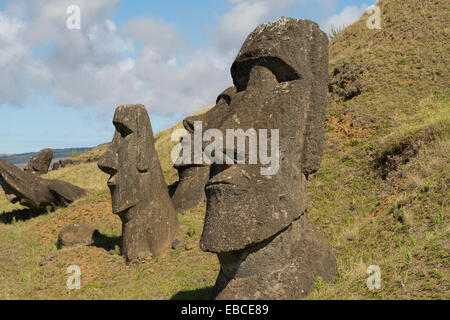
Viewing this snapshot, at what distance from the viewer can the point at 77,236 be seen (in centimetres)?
1114

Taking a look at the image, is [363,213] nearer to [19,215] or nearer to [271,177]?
[271,177]

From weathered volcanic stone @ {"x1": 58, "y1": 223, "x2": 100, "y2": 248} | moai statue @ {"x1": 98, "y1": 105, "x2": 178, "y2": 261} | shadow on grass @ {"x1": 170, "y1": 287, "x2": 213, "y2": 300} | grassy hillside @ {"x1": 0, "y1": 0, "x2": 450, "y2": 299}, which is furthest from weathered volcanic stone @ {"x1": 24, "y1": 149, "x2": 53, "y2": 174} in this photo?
shadow on grass @ {"x1": 170, "y1": 287, "x2": 213, "y2": 300}

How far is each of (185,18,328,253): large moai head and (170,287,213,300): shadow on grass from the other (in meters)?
1.67

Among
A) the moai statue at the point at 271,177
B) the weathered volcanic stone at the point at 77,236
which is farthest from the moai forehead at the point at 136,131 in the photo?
the moai statue at the point at 271,177

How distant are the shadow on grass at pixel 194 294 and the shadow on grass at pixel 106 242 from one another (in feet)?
12.4

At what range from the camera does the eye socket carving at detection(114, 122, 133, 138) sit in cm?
909

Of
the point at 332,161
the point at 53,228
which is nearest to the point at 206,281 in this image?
the point at 332,161

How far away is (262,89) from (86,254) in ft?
22.0

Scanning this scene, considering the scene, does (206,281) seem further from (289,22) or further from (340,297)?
(289,22)

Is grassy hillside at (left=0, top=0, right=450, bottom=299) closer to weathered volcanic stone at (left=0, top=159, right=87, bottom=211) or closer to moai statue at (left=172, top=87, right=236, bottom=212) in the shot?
moai statue at (left=172, top=87, right=236, bottom=212)

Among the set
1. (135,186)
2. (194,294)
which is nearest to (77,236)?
(135,186)

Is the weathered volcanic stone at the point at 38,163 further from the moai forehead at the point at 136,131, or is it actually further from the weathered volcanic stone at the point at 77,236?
the moai forehead at the point at 136,131

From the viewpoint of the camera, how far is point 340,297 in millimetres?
4602

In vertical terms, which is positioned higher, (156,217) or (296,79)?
(296,79)
